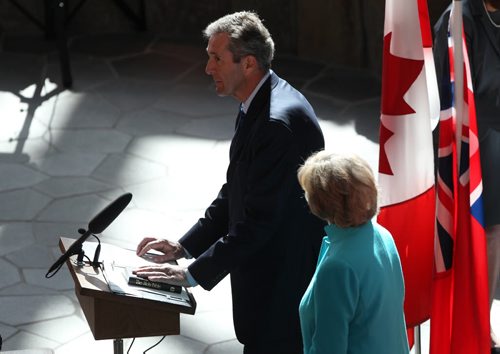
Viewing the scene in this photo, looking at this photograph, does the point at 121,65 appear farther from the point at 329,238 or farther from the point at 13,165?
the point at 329,238

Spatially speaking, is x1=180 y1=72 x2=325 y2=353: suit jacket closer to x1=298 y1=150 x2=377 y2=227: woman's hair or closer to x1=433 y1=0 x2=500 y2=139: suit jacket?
x1=298 y1=150 x2=377 y2=227: woman's hair

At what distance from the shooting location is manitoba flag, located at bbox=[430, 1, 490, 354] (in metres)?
5.07

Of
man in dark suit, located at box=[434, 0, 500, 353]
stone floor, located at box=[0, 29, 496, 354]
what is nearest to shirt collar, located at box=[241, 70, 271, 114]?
man in dark suit, located at box=[434, 0, 500, 353]

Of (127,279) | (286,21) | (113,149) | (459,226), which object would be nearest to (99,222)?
(127,279)

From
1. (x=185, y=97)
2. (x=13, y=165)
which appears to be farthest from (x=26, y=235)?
(x=185, y=97)

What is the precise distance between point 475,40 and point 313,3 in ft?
17.4

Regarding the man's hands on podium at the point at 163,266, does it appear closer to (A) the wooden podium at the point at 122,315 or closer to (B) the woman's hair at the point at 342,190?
(A) the wooden podium at the point at 122,315

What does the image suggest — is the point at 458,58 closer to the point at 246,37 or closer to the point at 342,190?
the point at 246,37

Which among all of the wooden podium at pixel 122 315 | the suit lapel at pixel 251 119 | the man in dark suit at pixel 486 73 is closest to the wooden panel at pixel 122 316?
the wooden podium at pixel 122 315

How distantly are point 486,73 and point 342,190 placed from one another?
2.07m

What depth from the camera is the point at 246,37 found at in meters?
4.79

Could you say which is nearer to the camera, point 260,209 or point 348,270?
point 348,270

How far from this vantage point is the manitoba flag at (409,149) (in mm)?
5172

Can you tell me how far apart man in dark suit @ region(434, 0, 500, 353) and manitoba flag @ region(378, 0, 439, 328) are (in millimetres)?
271
